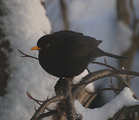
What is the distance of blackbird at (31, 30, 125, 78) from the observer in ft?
5.73

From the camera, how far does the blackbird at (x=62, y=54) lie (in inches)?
68.7

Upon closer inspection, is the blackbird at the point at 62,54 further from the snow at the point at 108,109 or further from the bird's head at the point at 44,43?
the snow at the point at 108,109

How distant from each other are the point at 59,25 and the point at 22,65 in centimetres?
827

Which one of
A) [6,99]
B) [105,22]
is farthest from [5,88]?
[105,22]

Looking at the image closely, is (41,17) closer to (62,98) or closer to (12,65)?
(12,65)

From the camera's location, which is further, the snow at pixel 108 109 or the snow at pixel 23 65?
the snow at pixel 23 65

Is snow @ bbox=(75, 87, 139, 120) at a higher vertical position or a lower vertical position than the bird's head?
lower

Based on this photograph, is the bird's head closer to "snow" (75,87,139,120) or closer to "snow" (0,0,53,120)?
"snow" (0,0,53,120)

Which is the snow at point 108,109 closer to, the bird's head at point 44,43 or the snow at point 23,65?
the snow at point 23,65

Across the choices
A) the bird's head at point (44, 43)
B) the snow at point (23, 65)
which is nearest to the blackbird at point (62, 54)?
the bird's head at point (44, 43)

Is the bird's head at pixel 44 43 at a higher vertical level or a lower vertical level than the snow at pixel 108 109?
higher

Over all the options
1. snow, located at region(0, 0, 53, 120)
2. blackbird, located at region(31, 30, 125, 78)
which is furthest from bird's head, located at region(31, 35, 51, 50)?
snow, located at region(0, 0, 53, 120)

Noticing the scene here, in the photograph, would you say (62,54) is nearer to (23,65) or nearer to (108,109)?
(23,65)

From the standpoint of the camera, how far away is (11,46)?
2.06 meters
